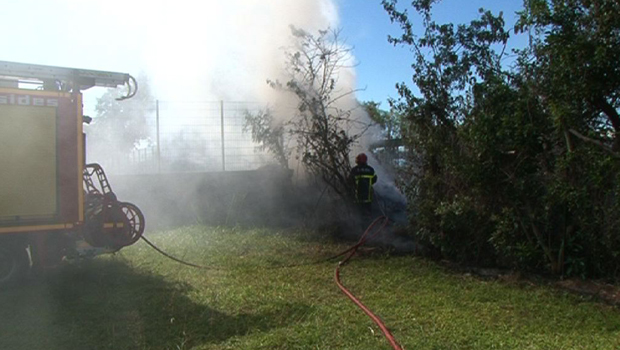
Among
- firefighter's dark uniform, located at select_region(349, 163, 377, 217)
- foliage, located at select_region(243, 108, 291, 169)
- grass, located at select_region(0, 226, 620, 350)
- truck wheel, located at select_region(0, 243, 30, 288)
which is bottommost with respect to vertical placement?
grass, located at select_region(0, 226, 620, 350)

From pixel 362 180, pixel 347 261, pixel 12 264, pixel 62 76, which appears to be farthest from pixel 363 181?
pixel 12 264

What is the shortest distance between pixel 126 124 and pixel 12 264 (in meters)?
6.95

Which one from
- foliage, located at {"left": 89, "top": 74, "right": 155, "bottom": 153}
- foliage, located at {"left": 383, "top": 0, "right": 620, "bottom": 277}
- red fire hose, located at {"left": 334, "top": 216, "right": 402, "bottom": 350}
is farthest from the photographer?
foliage, located at {"left": 89, "top": 74, "right": 155, "bottom": 153}

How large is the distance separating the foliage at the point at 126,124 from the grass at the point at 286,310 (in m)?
5.32

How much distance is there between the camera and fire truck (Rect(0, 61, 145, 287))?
245 inches

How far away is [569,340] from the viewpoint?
4309 millimetres

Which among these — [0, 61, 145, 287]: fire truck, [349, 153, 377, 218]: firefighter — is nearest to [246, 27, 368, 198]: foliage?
[349, 153, 377, 218]: firefighter

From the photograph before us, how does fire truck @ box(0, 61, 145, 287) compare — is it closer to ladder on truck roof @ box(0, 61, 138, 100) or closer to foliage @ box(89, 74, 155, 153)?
ladder on truck roof @ box(0, 61, 138, 100)

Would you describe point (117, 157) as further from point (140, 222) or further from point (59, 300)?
point (59, 300)

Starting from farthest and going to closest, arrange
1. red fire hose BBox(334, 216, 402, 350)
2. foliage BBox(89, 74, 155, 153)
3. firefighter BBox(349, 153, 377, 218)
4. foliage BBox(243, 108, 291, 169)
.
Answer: foliage BBox(89, 74, 155, 153), foliage BBox(243, 108, 291, 169), firefighter BBox(349, 153, 377, 218), red fire hose BBox(334, 216, 402, 350)

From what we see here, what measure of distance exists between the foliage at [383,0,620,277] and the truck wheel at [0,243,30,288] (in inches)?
206

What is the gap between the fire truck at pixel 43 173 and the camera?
6.22 m

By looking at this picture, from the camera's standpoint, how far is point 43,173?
6.45 m

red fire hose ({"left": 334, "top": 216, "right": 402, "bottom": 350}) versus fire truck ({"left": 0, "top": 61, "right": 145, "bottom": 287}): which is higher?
fire truck ({"left": 0, "top": 61, "right": 145, "bottom": 287})
